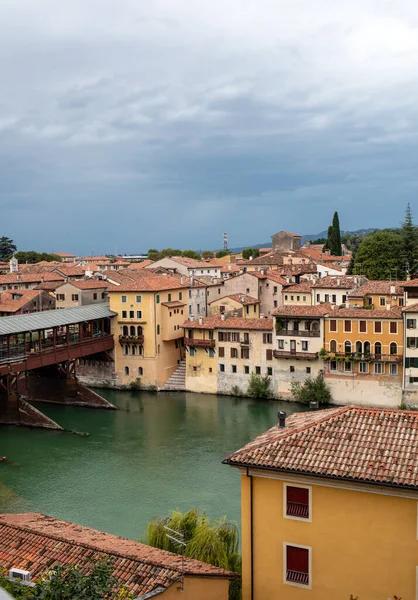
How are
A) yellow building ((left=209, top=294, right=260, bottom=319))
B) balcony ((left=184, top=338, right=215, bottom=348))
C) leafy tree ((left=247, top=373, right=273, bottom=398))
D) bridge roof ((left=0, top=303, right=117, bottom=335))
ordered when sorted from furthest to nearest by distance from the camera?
yellow building ((left=209, top=294, right=260, bottom=319)) < balcony ((left=184, top=338, right=215, bottom=348)) < leafy tree ((left=247, top=373, right=273, bottom=398)) < bridge roof ((left=0, top=303, right=117, bottom=335))

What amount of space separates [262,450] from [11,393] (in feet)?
89.7

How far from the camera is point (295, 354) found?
134ft

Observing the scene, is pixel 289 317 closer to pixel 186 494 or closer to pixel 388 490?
pixel 186 494

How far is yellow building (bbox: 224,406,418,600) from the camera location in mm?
11188

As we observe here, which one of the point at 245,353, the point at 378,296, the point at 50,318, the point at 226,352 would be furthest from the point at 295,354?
the point at 50,318

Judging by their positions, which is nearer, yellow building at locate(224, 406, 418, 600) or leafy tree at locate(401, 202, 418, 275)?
yellow building at locate(224, 406, 418, 600)

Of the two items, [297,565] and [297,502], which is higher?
[297,502]

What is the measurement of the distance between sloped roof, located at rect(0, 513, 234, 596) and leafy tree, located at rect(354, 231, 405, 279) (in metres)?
52.2

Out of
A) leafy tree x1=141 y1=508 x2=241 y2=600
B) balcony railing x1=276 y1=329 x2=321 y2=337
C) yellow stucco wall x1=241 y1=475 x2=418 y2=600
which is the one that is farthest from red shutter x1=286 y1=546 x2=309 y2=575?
balcony railing x1=276 y1=329 x2=321 y2=337

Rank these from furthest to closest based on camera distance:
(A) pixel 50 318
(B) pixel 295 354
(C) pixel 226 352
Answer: (C) pixel 226 352 → (A) pixel 50 318 → (B) pixel 295 354

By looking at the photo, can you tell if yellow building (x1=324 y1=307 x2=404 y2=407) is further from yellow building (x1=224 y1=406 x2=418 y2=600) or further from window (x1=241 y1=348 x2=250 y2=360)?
yellow building (x1=224 y1=406 x2=418 y2=600)

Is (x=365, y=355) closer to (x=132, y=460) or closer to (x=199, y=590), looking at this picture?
(x=132, y=460)

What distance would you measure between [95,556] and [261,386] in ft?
101

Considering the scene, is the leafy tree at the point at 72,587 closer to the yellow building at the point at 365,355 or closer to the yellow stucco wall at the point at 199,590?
the yellow stucco wall at the point at 199,590
